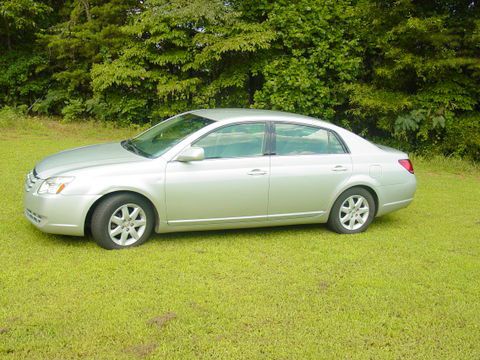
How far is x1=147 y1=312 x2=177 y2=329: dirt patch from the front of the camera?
4.16m

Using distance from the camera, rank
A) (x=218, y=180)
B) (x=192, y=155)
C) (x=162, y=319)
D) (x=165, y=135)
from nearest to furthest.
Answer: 1. (x=162, y=319)
2. (x=192, y=155)
3. (x=218, y=180)
4. (x=165, y=135)

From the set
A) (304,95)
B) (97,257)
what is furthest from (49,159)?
(304,95)

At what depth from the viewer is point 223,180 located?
605cm

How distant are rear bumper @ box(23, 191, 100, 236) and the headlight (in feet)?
0.19

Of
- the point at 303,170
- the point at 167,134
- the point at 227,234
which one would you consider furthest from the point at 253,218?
the point at 167,134

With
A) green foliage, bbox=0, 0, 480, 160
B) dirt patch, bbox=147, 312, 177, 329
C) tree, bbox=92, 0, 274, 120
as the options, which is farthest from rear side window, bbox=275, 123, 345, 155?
tree, bbox=92, 0, 274, 120

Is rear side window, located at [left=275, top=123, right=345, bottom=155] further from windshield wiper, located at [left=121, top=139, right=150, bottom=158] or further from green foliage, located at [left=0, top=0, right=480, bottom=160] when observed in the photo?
green foliage, located at [left=0, top=0, right=480, bottom=160]

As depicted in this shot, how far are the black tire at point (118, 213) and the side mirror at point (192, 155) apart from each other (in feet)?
2.05

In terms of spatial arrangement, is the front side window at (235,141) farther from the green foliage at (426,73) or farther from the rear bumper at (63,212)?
the green foliage at (426,73)

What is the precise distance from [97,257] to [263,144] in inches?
91.6

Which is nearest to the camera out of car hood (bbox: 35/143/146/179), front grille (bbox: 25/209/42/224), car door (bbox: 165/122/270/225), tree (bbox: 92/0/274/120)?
front grille (bbox: 25/209/42/224)

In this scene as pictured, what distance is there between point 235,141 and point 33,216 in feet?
7.85

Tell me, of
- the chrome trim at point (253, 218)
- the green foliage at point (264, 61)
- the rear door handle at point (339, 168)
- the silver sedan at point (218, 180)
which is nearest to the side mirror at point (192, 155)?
the silver sedan at point (218, 180)

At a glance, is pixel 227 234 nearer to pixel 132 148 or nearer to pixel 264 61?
pixel 132 148
